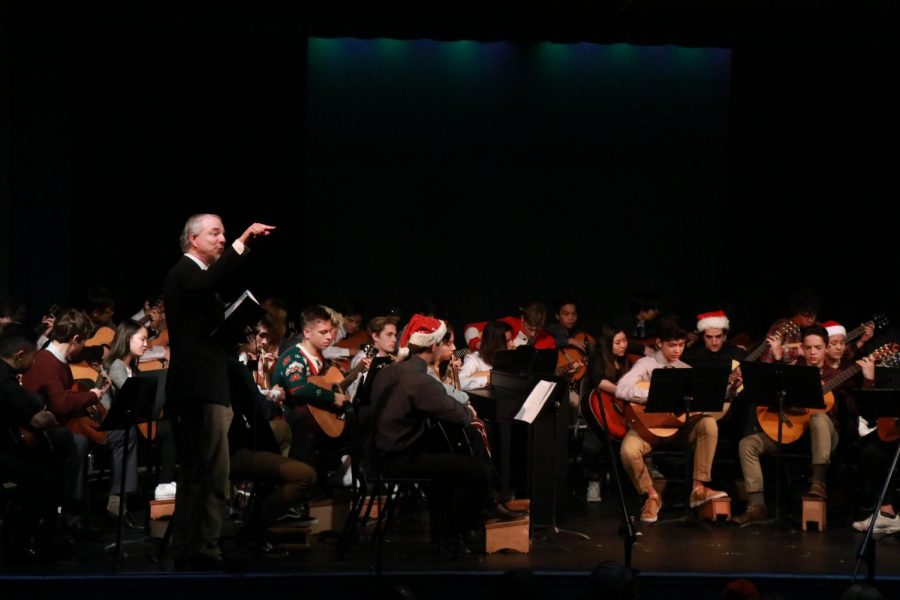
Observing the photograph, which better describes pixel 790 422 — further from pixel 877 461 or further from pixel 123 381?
pixel 123 381

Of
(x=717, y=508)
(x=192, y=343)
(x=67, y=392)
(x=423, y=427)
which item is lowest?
(x=717, y=508)

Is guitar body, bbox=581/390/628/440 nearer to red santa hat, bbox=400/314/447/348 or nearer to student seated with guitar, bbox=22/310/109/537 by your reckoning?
red santa hat, bbox=400/314/447/348

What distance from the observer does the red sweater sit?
6.99 m

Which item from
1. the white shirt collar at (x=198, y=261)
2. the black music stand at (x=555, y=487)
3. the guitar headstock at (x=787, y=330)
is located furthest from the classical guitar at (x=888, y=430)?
the white shirt collar at (x=198, y=261)

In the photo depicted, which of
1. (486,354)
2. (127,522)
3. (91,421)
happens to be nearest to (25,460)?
(91,421)

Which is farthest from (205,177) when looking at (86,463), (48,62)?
(86,463)

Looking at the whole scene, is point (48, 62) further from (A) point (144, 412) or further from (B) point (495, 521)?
(B) point (495, 521)

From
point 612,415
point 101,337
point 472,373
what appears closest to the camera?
point 612,415

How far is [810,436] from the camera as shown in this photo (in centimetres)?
845

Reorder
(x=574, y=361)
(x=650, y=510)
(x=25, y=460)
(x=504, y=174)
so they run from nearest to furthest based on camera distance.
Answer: (x=25, y=460) < (x=650, y=510) < (x=574, y=361) < (x=504, y=174)

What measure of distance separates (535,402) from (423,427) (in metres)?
0.64

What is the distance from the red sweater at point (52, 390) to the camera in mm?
6988

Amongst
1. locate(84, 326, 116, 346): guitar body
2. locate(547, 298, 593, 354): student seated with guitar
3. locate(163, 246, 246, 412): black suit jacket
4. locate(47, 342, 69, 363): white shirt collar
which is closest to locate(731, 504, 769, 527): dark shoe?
locate(547, 298, 593, 354): student seated with guitar

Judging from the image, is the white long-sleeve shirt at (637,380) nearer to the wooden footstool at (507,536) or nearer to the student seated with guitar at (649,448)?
the student seated with guitar at (649,448)
